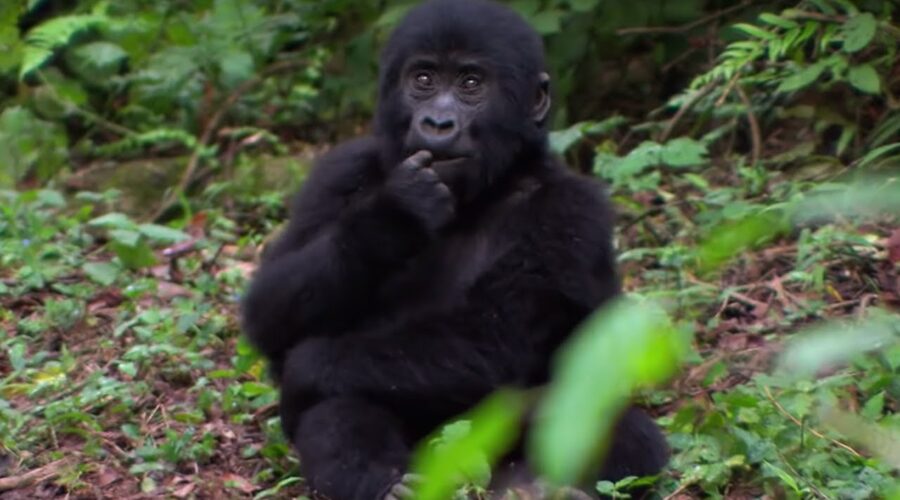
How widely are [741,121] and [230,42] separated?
8.47 feet

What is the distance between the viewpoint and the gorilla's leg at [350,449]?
135 inches

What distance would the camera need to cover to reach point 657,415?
4328 mm

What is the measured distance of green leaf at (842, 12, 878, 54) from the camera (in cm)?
506

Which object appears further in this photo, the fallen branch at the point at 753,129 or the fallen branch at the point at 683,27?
the fallen branch at the point at 683,27

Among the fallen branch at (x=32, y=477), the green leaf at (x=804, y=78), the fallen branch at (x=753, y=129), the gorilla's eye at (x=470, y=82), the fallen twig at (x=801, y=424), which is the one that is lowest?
the fallen branch at (x=753, y=129)

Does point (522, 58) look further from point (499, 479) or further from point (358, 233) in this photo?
point (499, 479)

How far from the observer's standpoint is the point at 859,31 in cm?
511

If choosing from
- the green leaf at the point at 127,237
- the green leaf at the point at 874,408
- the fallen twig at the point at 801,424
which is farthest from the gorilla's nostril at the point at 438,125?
the green leaf at the point at 127,237

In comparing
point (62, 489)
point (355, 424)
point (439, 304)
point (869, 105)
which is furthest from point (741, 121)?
point (62, 489)

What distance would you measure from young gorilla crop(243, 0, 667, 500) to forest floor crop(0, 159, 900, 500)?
26 centimetres

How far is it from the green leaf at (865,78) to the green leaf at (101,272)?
285 cm

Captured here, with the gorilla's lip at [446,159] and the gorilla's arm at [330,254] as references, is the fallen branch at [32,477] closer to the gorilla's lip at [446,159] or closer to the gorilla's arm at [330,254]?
the gorilla's arm at [330,254]

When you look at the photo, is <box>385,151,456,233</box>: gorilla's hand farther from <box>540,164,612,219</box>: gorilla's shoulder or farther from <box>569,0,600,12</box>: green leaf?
<box>569,0,600,12</box>: green leaf

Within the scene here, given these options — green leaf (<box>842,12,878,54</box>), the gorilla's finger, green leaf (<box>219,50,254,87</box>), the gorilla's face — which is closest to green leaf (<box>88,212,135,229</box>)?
green leaf (<box>219,50,254,87</box>)
